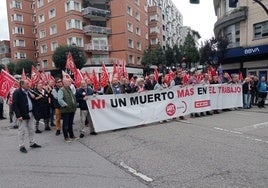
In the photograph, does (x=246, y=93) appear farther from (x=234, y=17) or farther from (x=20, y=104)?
(x=234, y=17)

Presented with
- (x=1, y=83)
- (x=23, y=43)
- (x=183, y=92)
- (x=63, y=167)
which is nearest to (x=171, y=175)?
(x=63, y=167)

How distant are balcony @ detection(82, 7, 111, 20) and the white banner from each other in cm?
3242

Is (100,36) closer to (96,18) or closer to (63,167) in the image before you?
(96,18)

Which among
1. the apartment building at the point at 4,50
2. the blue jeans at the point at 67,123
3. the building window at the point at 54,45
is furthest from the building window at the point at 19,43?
the blue jeans at the point at 67,123

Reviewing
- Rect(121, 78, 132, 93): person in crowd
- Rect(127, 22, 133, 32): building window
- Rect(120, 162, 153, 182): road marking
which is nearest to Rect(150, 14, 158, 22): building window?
Rect(127, 22, 133, 32): building window

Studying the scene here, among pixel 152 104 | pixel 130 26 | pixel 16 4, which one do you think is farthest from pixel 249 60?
pixel 16 4

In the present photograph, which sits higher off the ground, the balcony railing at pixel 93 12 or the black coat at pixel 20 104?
the balcony railing at pixel 93 12

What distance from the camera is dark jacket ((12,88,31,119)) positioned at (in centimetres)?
653

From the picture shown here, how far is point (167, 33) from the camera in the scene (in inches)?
2625

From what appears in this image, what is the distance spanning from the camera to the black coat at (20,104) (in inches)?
257

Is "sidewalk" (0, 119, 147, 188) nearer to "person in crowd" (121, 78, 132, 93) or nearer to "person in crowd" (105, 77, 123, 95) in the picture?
"person in crowd" (105, 77, 123, 95)

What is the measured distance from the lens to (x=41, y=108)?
9.55 meters

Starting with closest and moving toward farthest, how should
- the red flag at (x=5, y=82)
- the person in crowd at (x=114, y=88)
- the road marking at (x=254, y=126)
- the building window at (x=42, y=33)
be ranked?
the road marking at (x=254, y=126)
the person in crowd at (x=114, y=88)
the red flag at (x=5, y=82)
the building window at (x=42, y=33)

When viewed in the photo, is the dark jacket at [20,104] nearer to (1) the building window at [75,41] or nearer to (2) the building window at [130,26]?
(1) the building window at [75,41]
